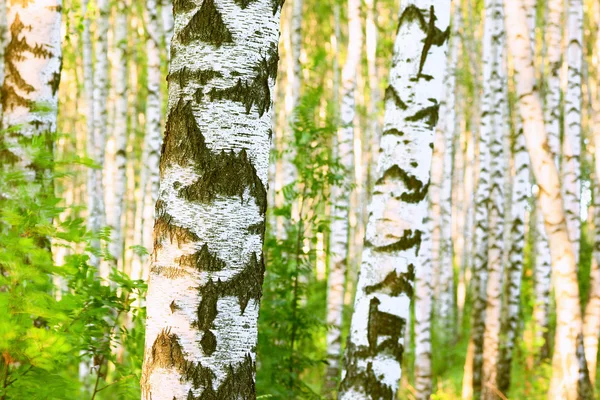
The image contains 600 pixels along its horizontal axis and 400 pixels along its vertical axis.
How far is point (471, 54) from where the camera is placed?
16.9 meters

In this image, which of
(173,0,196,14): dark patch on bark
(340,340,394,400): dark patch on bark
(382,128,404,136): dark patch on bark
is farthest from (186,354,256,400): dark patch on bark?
(382,128,404,136): dark patch on bark

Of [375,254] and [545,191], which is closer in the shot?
[375,254]

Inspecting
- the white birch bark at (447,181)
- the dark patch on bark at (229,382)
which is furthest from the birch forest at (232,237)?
the white birch bark at (447,181)

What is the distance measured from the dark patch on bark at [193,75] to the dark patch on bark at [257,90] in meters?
0.04

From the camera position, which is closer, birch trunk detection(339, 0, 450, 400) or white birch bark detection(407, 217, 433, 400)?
birch trunk detection(339, 0, 450, 400)

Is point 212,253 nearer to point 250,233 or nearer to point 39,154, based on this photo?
point 250,233

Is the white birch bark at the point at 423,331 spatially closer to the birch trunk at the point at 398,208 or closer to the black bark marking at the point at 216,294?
the birch trunk at the point at 398,208

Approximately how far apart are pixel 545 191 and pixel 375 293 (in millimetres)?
2359

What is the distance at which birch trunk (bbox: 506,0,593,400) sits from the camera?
5227mm

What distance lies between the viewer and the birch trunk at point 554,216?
5.23m

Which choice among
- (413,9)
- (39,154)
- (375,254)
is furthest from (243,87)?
(413,9)

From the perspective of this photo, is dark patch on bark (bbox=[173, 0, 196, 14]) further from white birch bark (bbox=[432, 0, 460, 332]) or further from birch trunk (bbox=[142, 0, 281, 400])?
white birch bark (bbox=[432, 0, 460, 332])

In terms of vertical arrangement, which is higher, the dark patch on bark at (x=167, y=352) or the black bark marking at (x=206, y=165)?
the black bark marking at (x=206, y=165)

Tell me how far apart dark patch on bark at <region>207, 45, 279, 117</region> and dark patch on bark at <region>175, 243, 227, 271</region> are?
421 millimetres
